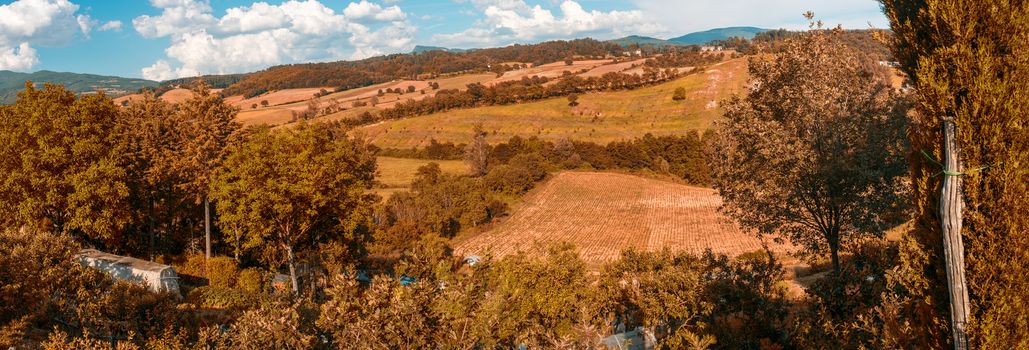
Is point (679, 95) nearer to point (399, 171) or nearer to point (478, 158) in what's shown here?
point (478, 158)

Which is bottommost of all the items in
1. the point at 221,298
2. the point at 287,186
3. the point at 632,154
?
the point at 632,154

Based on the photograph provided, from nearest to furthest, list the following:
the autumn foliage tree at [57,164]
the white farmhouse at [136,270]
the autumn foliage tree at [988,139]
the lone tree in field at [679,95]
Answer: the autumn foliage tree at [988,139], the white farmhouse at [136,270], the autumn foliage tree at [57,164], the lone tree in field at [679,95]

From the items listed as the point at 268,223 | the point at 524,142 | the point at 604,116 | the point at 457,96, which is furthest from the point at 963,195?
the point at 457,96

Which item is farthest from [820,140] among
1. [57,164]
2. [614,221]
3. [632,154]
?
[632,154]

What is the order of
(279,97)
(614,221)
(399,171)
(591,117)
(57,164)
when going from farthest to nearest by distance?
(279,97) → (591,117) → (399,171) → (614,221) → (57,164)

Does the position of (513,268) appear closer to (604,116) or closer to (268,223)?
(268,223)

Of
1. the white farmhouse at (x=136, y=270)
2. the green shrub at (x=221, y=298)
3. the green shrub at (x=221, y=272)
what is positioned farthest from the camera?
the green shrub at (x=221, y=272)

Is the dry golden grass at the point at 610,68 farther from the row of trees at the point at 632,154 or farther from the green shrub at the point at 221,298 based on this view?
the green shrub at the point at 221,298

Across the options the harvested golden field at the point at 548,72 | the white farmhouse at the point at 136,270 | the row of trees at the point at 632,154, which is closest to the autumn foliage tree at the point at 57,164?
the white farmhouse at the point at 136,270

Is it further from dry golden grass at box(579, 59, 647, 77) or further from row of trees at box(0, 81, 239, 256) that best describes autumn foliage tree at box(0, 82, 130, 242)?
dry golden grass at box(579, 59, 647, 77)
